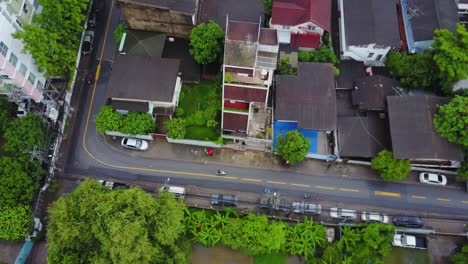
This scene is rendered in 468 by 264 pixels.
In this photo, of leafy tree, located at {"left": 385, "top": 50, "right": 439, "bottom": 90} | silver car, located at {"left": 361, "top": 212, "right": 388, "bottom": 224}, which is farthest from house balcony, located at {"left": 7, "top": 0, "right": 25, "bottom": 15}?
silver car, located at {"left": 361, "top": 212, "right": 388, "bottom": 224}

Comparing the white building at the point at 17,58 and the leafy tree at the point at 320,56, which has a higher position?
the leafy tree at the point at 320,56

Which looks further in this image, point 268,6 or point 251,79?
point 268,6

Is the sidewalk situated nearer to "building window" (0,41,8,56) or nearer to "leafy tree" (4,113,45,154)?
"leafy tree" (4,113,45,154)

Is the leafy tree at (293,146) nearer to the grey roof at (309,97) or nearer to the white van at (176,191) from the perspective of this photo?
the grey roof at (309,97)

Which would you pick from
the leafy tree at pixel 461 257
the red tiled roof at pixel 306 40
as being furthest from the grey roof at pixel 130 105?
the leafy tree at pixel 461 257

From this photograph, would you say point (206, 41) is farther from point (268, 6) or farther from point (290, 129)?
point (290, 129)

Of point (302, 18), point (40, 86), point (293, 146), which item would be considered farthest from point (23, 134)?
point (302, 18)
